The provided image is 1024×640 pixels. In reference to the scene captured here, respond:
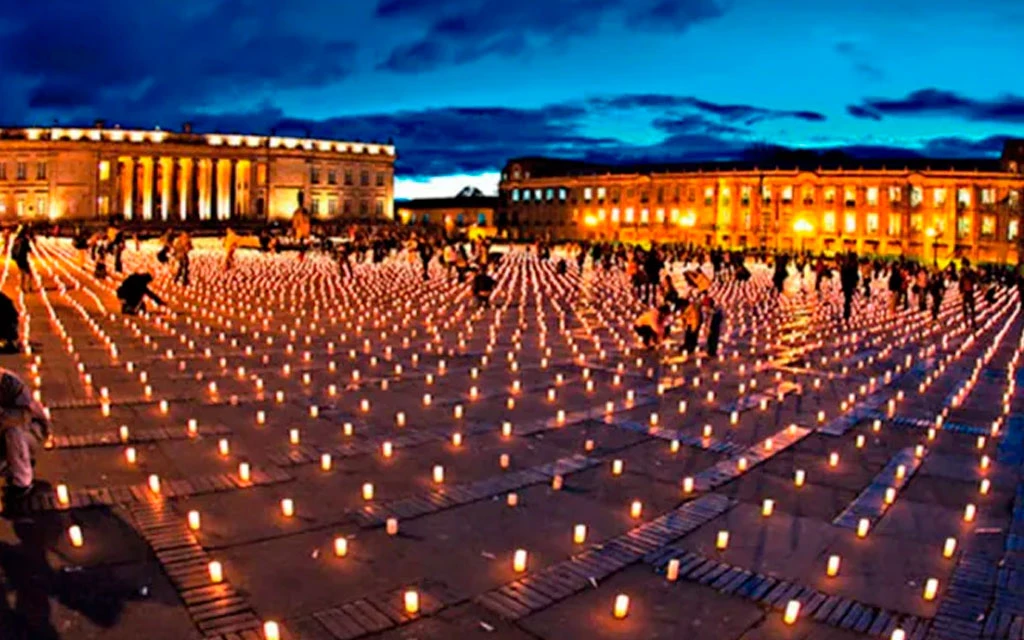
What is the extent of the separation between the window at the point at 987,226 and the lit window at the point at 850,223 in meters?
11.4

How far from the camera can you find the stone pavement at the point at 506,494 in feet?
19.4

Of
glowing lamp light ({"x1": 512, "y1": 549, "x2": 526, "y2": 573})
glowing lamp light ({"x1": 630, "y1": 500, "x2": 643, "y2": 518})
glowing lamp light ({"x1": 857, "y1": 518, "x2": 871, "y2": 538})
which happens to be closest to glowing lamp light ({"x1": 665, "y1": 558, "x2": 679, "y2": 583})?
glowing lamp light ({"x1": 512, "y1": 549, "x2": 526, "y2": 573})

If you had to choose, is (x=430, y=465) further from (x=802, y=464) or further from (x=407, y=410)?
(x=802, y=464)

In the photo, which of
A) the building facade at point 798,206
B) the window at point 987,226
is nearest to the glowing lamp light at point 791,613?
the building facade at point 798,206

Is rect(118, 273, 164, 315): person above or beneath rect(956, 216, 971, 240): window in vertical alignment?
beneath

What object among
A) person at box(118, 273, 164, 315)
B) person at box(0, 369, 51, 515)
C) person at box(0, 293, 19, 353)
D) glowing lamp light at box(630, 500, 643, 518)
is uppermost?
person at box(118, 273, 164, 315)

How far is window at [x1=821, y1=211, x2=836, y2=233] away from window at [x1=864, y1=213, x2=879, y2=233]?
9.98 feet

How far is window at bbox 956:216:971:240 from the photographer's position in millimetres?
91625

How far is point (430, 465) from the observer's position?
→ 903cm


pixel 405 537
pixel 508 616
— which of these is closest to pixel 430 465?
pixel 405 537

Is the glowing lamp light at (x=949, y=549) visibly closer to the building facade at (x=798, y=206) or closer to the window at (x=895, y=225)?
the building facade at (x=798, y=206)

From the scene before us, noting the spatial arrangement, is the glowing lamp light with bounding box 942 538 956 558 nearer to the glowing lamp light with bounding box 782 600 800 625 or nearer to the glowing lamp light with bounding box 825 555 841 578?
the glowing lamp light with bounding box 825 555 841 578

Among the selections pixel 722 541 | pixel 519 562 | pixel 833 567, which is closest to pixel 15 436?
pixel 519 562

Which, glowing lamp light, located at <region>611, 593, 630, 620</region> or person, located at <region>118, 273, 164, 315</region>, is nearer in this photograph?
glowing lamp light, located at <region>611, 593, 630, 620</region>
